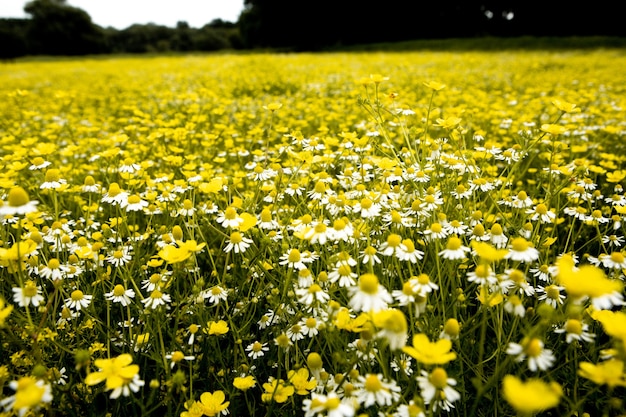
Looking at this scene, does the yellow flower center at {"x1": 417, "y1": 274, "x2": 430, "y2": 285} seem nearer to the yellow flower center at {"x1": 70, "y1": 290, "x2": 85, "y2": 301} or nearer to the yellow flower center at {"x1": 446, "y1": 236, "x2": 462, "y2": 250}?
the yellow flower center at {"x1": 446, "y1": 236, "x2": 462, "y2": 250}

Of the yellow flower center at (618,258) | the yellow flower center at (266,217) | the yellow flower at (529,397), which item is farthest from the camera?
the yellow flower center at (266,217)

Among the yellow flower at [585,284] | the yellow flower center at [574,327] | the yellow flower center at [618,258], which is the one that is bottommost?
the yellow flower center at [574,327]

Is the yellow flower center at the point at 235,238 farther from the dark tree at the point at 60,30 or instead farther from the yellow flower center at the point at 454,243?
the dark tree at the point at 60,30

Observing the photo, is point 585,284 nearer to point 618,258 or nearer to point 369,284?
point 369,284

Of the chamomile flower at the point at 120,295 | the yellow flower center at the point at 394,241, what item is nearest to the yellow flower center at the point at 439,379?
the yellow flower center at the point at 394,241

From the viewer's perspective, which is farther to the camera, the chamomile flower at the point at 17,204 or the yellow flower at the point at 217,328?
the yellow flower at the point at 217,328

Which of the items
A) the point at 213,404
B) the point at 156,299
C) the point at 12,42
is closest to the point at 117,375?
the point at 213,404

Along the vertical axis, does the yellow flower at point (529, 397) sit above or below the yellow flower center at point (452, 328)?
above

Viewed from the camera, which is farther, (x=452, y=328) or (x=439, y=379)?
(x=452, y=328)

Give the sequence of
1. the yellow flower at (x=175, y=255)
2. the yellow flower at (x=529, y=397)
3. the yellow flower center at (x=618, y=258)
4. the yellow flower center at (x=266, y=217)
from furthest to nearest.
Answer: the yellow flower center at (x=266, y=217)
the yellow flower center at (x=618, y=258)
the yellow flower at (x=175, y=255)
the yellow flower at (x=529, y=397)

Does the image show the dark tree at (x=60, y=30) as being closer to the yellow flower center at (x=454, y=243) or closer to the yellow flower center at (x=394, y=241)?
the yellow flower center at (x=394, y=241)

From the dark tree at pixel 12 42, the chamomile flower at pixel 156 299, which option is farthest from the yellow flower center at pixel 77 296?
the dark tree at pixel 12 42

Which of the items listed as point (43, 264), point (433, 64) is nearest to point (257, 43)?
point (433, 64)

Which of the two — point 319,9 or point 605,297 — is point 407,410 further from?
point 319,9
